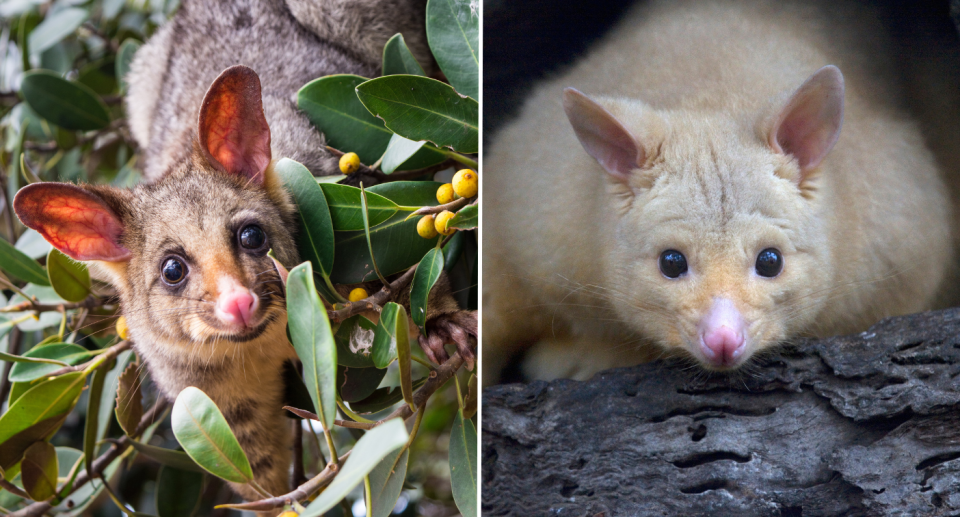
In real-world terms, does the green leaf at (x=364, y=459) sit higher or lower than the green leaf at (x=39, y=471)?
higher

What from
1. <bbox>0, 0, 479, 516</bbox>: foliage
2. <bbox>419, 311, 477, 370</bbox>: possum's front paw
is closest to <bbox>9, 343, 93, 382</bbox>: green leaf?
<bbox>0, 0, 479, 516</bbox>: foliage

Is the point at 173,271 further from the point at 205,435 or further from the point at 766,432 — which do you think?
the point at 766,432

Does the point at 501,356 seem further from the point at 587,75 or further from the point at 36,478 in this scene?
the point at 36,478

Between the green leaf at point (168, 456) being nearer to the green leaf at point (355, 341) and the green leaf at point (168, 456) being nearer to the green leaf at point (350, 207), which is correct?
the green leaf at point (355, 341)

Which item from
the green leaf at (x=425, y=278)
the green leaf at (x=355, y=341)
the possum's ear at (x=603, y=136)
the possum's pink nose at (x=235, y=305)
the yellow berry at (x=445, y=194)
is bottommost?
the green leaf at (x=355, y=341)

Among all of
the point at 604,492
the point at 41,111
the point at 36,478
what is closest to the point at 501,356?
the point at 604,492

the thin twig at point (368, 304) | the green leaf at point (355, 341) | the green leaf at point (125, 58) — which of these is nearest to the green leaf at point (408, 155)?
the thin twig at point (368, 304)
